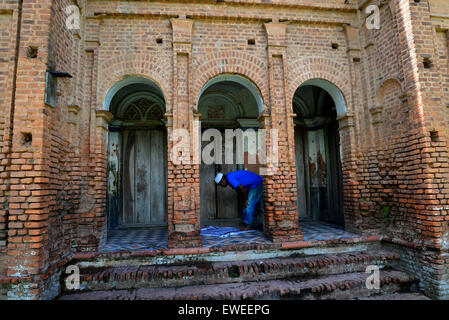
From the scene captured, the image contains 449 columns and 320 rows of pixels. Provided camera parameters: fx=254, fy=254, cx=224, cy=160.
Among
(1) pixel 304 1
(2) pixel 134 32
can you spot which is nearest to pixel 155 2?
(2) pixel 134 32

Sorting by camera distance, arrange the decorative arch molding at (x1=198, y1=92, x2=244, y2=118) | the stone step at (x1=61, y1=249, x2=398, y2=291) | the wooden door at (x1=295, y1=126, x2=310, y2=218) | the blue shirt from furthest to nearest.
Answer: the wooden door at (x1=295, y1=126, x2=310, y2=218)
the decorative arch molding at (x1=198, y1=92, x2=244, y2=118)
the blue shirt
the stone step at (x1=61, y1=249, x2=398, y2=291)

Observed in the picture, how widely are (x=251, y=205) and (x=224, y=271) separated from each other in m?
2.62

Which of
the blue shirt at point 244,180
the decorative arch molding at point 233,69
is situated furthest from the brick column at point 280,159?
the blue shirt at point 244,180

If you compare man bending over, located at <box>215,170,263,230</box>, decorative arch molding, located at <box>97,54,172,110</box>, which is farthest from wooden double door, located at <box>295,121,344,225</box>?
decorative arch molding, located at <box>97,54,172,110</box>

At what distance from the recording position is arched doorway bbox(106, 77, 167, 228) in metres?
7.95

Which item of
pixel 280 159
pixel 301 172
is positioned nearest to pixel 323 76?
pixel 280 159

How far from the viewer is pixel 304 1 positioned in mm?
6098

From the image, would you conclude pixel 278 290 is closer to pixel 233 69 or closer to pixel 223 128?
pixel 233 69

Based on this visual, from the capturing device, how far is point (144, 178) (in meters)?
8.20

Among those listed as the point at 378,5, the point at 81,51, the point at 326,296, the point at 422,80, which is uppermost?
the point at 378,5

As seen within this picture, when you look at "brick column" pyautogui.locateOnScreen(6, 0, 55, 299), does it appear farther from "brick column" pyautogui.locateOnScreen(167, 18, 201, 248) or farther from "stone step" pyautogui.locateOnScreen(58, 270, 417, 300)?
"brick column" pyautogui.locateOnScreen(167, 18, 201, 248)

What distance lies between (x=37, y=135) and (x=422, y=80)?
23.3 ft

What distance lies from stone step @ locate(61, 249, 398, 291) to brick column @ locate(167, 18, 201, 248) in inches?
24.4

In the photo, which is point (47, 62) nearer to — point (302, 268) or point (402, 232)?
point (302, 268)
